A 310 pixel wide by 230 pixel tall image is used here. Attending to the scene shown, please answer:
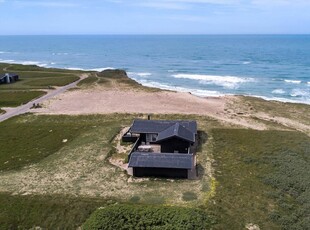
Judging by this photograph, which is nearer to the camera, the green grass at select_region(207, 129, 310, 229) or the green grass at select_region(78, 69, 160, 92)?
the green grass at select_region(207, 129, 310, 229)

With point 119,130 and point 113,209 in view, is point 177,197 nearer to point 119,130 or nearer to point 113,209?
point 113,209

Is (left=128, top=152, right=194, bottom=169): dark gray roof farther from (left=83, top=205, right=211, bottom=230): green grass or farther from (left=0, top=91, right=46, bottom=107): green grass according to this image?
(left=0, top=91, right=46, bottom=107): green grass

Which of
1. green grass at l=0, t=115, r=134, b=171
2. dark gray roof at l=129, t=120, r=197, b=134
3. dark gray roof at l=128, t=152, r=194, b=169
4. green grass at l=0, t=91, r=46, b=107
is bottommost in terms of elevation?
green grass at l=0, t=115, r=134, b=171

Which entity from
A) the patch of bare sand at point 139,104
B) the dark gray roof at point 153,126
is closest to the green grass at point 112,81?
the patch of bare sand at point 139,104

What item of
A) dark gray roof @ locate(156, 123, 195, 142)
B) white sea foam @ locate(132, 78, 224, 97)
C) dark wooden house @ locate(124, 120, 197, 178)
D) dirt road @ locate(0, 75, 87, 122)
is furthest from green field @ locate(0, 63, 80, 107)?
dark gray roof @ locate(156, 123, 195, 142)

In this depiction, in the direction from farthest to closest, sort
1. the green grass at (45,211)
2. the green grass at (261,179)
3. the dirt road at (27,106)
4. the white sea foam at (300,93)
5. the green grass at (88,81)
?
the green grass at (88,81)
the white sea foam at (300,93)
the dirt road at (27,106)
the green grass at (261,179)
the green grass at (45,211)

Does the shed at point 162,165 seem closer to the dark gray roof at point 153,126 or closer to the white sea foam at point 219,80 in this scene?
the dark gray roof at point 153,126
